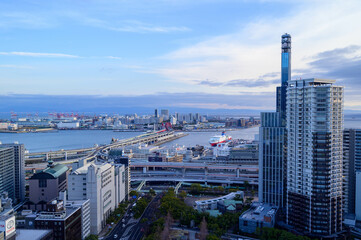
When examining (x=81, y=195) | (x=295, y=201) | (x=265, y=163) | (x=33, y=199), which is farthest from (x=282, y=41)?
(x=33, y=199)

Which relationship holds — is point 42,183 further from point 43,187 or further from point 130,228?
point 130,228

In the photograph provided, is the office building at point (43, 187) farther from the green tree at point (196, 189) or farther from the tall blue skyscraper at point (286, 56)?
the tall blue skyscraper at point (286, 56)

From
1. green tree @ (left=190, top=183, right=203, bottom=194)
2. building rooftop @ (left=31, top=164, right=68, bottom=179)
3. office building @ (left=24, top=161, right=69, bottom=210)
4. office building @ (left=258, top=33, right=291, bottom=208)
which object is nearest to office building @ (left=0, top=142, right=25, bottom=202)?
building rooftop @ (left=31, top=164, right=68, bottom=179)

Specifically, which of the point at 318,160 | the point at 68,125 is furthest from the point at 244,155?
the point at 68,125

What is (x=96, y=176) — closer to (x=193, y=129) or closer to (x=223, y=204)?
(x=223, y=204)

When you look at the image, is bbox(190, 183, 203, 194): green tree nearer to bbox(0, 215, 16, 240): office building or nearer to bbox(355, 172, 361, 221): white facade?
bbox(355, 172, 361, 221): white facade

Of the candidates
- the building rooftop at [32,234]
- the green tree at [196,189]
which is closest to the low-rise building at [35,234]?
the building rooftop at [32,234]
